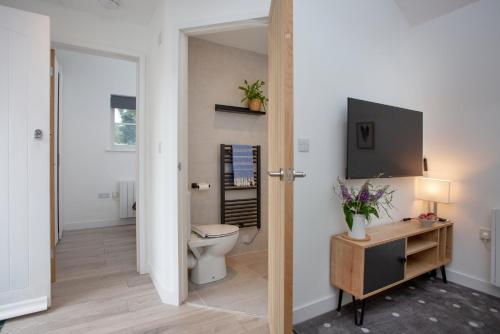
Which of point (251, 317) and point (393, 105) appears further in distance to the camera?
point (393, 105)

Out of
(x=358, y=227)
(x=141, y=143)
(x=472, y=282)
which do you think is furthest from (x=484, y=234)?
(x=141, y=143)

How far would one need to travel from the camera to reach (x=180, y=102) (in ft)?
6.34

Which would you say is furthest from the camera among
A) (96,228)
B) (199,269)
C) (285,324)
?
(96,228)

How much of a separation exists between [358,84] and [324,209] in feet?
3.39

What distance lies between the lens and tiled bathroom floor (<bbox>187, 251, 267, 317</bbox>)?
78.0 inches

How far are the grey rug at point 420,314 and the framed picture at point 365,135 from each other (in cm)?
117

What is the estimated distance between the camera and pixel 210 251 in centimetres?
235

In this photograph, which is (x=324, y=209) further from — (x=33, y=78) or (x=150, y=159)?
(x=33, y=78)

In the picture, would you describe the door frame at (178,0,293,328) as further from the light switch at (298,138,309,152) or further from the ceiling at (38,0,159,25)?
the ceiling at (38,0,159,25)

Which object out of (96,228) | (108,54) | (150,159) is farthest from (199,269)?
(96,228)

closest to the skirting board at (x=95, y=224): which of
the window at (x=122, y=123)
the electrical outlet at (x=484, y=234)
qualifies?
the window at (x=122, y=123)

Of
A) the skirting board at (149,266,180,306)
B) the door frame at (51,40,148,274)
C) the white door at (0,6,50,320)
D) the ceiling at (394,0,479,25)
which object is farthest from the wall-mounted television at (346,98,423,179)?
the white door at (0,6,50,320)

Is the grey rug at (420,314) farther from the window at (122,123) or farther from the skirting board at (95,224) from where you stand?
the window at (122,123)

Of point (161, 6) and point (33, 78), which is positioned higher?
point (161, 6)
